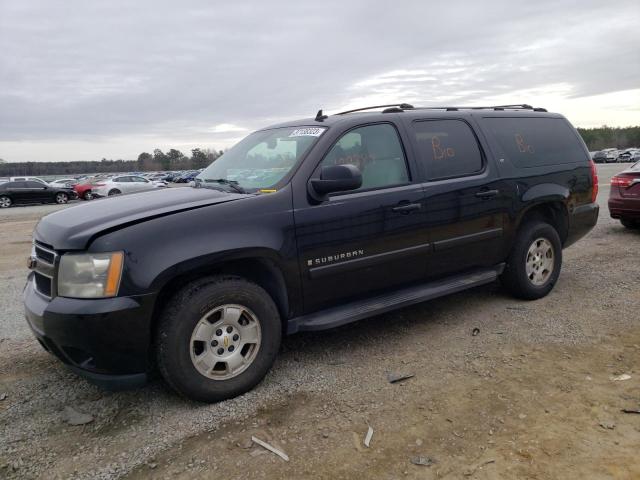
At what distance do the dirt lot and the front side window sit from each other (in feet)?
4.38

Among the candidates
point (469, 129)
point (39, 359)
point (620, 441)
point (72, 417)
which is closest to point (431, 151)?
point (469, 129)

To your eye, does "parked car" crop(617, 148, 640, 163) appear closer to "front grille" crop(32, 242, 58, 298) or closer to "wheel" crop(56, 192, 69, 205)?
"wheel" crop(56, 192, 69, 205)

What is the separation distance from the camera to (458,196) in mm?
4191

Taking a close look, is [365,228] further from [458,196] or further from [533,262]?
[533,262]

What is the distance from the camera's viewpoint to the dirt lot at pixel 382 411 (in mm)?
2488

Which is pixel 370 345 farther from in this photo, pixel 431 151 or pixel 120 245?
pixel 120 245

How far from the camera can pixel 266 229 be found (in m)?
3.22

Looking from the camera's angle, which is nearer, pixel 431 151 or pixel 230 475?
pixel 230 475

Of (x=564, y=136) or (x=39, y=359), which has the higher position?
(x=564, y=136)

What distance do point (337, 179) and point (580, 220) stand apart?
10.9 ft

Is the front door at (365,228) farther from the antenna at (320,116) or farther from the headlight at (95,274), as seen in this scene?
the headlight at (95,274)

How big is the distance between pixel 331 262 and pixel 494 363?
1.39 m

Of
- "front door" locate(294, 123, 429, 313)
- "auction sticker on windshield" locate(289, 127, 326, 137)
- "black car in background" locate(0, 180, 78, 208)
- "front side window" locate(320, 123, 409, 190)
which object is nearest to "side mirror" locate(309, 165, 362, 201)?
"front door" locate(294, 123, 429, 313)

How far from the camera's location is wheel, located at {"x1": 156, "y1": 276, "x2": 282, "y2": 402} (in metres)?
2.92
